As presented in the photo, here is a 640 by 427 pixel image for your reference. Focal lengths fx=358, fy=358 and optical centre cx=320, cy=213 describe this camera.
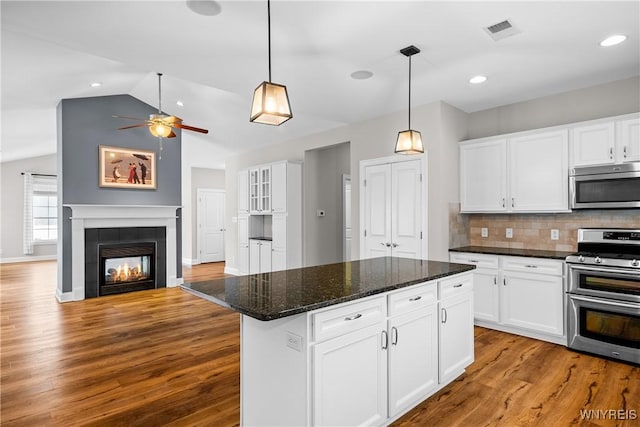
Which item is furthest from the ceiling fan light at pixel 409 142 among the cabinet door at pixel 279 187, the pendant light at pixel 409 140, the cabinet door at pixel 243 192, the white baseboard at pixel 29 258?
the white baseboard at pixel 29 258

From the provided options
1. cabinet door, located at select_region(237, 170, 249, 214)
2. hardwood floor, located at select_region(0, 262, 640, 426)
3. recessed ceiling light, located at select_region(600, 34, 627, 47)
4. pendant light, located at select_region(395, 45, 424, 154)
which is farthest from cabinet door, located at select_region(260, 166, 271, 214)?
recessed ceiling light, located at select_region(600, 34, 627, 47)

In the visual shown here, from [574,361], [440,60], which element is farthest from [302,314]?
[574,361]

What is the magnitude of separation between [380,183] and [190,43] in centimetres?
284

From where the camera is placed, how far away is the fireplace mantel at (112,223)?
5.71m

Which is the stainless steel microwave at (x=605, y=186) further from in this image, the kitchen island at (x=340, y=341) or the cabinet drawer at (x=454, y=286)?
the kitchen island at (x=340, y=341)

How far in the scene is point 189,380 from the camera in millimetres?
2906

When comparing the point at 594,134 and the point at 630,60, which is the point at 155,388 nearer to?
the point at 594,134

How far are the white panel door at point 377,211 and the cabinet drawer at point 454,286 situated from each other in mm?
1782

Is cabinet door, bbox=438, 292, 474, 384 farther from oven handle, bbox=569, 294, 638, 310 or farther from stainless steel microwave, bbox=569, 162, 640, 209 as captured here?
stainless steel microwave, bbox=569, 162, 640, 209

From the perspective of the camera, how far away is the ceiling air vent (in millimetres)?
2590

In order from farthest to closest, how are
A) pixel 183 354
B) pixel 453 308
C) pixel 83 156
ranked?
1. pixel 83 156
2. pixel 183 354
3. pixel 453 308

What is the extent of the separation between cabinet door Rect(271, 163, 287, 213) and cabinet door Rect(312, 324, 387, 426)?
4339 millimetres

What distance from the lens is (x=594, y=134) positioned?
3500 millimetres

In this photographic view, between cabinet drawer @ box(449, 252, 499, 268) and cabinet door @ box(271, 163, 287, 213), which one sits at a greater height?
cabinet door @ box(271, 163, 287, 213)
